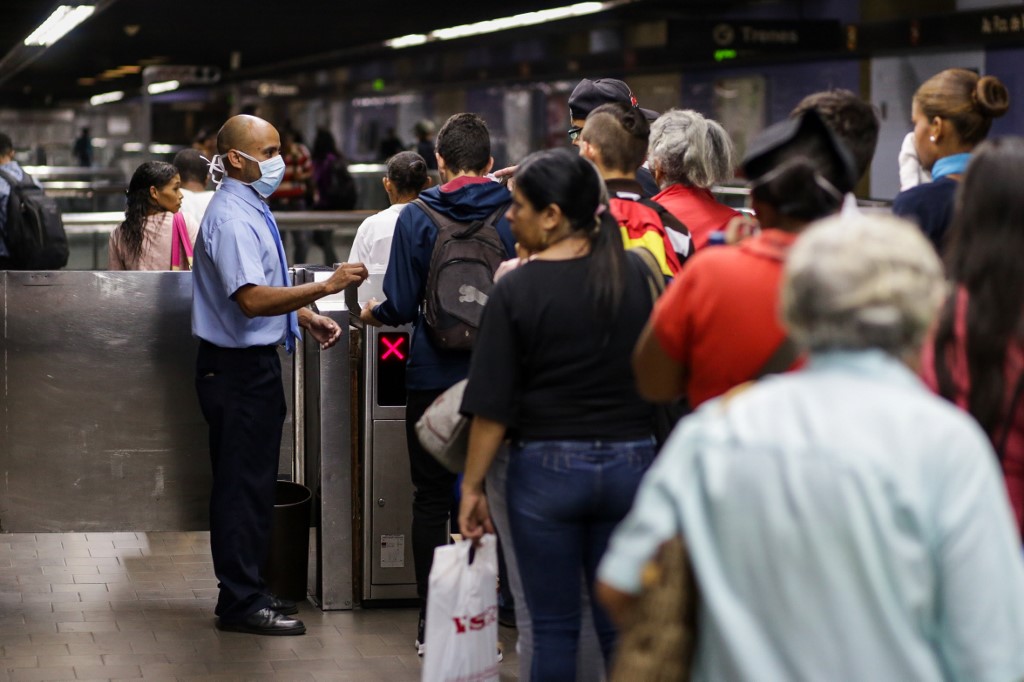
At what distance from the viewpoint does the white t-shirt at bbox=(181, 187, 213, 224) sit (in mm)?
7698

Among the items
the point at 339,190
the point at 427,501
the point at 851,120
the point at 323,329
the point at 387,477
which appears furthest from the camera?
the point at 339,190

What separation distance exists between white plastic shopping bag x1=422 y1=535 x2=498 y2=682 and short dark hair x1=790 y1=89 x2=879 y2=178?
1.35 meters

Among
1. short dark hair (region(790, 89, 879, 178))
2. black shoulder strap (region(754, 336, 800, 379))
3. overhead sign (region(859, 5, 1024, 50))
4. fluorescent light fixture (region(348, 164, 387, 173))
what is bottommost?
black shoulder strap (region(754, 336, 800, 379))

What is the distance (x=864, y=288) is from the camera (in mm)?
1961

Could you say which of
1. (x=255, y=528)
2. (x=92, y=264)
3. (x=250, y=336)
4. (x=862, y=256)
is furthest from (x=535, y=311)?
(x=92, y=264)

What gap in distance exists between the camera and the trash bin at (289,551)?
5840 mm

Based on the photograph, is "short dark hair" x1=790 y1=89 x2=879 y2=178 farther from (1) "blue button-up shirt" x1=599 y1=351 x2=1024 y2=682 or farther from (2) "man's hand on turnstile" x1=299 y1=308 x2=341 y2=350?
(2) "man's hand on turnstile" x1=299 y1=308 x2=341 y2=350

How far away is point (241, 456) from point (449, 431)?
6.13 ft

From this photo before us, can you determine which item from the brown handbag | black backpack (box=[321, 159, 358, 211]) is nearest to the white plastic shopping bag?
the brown handbag

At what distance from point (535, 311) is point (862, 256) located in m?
1.47

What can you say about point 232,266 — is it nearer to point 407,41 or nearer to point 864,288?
point 864,288

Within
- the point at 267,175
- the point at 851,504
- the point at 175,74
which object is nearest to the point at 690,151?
the point at 267,175

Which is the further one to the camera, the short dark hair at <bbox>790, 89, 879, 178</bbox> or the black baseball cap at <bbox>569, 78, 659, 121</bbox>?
the black baseball cap at <bbox>569, 78, 659, 121</bbox>

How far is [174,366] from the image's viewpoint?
584cm
